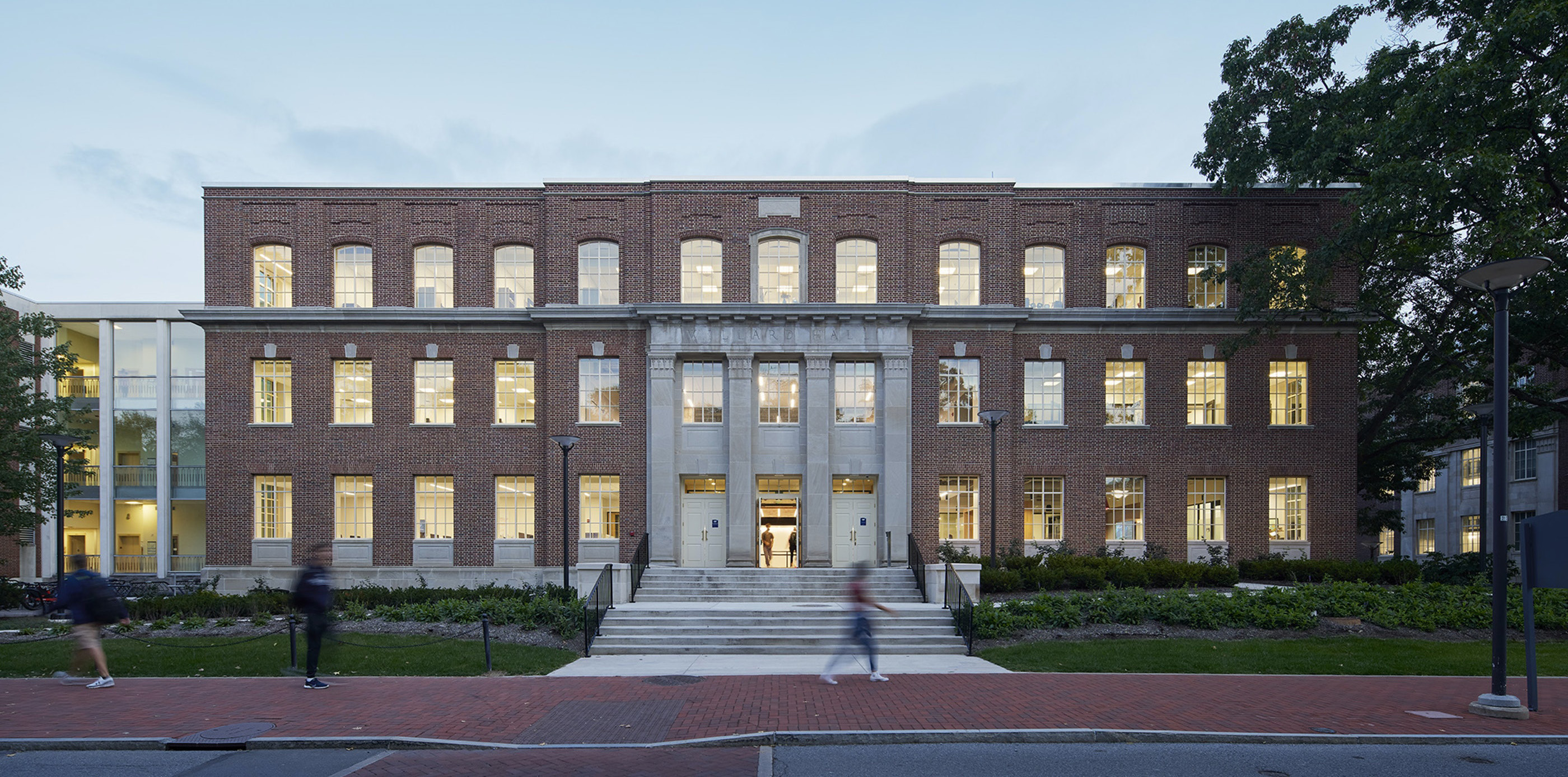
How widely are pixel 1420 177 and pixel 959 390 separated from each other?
11849 millimetres

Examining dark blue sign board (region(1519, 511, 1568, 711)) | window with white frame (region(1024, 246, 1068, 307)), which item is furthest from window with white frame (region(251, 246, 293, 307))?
dark blue sign board (region(1519, 511, 1568, 711))

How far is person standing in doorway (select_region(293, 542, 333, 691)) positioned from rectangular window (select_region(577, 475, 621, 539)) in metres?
12.8

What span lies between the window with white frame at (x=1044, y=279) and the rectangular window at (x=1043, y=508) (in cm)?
544

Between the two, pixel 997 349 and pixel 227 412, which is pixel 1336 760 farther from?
pixel 227 412

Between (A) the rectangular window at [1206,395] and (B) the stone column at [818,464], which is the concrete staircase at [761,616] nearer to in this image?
(B) the stone column at [818,464]

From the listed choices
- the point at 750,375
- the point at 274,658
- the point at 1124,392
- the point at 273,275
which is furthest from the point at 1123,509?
the point at 273,275

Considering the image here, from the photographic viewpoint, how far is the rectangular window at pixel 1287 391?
2583cm

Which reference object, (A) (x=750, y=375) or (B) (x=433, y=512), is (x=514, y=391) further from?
(A) (x=750, y=375)

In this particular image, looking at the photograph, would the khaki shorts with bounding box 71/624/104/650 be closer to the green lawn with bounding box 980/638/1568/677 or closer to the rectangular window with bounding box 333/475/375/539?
the rectangular window with bounding box 333/475/375/539

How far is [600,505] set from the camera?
81.7ft

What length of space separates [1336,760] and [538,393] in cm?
2170

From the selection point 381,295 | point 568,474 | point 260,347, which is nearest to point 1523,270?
point 568,474

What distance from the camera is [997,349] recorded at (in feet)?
81.8

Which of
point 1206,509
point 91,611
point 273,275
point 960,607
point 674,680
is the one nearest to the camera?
point 91,611
